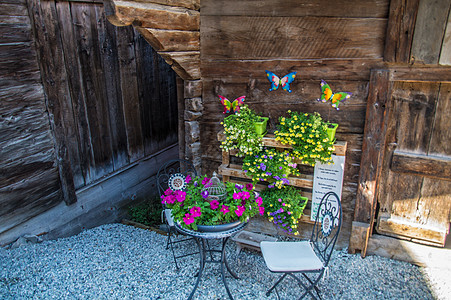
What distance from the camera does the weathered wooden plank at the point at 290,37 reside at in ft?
10.9

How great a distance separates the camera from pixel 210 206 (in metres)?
3.05

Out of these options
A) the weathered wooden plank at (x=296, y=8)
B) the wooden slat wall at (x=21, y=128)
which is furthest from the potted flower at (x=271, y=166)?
the wooden slat wall at (x=21, y=128)

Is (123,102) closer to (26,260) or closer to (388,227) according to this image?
(26,260)

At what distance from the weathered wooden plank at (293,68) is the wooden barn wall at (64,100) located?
1467 millimetres

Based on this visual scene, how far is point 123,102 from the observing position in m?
4.83

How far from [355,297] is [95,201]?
3.30 metres

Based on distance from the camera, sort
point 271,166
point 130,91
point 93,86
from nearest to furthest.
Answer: point 271,166, point 93,86, point 130,91

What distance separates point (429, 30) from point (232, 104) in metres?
2.02

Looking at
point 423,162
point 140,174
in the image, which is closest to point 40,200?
point 140,174

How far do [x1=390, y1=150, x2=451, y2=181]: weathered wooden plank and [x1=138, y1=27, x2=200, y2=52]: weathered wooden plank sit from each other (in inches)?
97.5

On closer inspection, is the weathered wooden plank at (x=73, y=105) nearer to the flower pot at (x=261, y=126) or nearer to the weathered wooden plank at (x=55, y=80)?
the weathered wooden plank at (x=55, y=80)

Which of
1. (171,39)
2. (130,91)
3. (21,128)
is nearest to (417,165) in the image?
(171,39)

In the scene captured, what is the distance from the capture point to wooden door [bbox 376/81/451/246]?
11.0ft

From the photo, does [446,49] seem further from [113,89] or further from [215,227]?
[113,89]
